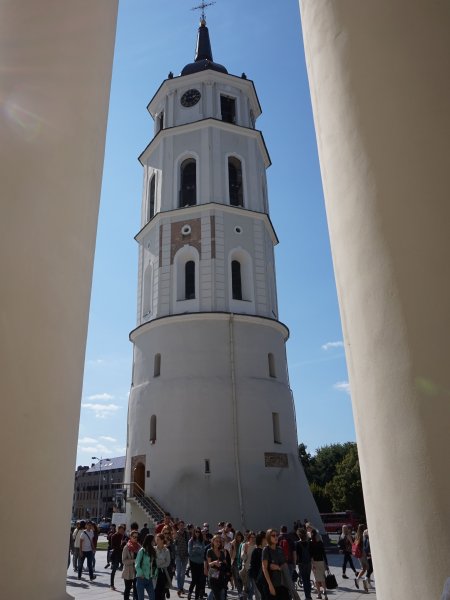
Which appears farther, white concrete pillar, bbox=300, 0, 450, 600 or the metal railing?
the metal railing

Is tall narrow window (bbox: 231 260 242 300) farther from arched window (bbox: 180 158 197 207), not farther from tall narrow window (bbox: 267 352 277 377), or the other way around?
arched window (bbox: 180 158 197 207)

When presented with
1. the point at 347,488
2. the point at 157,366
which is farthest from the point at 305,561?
the point at 347,488

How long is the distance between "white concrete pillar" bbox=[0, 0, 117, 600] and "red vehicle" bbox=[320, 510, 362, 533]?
31.7 meters

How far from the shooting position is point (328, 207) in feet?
10.7

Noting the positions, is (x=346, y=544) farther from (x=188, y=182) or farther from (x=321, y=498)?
(x=321, y=498)

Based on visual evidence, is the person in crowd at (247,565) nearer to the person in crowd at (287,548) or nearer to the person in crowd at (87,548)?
the person in crowd at (287,548)

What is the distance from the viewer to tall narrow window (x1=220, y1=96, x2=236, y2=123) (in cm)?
3319

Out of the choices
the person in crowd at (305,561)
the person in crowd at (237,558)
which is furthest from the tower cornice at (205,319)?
the person in crowd at (305,561)

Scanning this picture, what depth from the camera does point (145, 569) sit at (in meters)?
9.78

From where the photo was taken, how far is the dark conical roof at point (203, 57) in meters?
34.4

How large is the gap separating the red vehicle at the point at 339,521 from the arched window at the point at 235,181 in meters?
20.2

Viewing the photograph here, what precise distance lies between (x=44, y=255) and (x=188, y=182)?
92.2 ft

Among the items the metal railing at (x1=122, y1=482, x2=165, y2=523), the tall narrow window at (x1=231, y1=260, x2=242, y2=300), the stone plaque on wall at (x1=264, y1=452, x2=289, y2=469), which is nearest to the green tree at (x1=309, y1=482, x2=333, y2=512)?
the stone plaque on wall at (x1=264, y1=452, x2=289, y2=469)

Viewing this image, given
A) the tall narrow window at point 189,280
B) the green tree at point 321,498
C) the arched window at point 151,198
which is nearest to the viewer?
the tall narrow window at point 189,280
